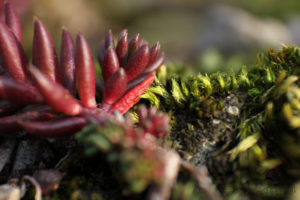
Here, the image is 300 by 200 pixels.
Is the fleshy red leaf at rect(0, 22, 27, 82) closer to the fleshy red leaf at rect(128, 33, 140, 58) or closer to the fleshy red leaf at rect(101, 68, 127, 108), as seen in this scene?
the fleshy red leaf at rect(101, 68, 127, 108)

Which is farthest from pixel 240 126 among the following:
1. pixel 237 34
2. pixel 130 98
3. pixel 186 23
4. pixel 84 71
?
pixel 186 23

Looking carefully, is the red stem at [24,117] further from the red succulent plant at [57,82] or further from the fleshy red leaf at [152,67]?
the fleshy red leaf at [152,67]

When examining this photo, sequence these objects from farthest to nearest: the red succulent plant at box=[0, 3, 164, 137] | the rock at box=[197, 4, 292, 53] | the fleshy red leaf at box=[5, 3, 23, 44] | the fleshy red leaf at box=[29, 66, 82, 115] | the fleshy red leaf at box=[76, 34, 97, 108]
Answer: the rock at box=[197, 4, 292, 53] → the fleshy red leaf at box=[5, 3, 23, 44] → the fleshy red leaf at box=[76, 34, 97, 108] → the red succulent plant at box=[0, 3, 164, 137] → the fleshy red leaf at box=[29, 66, 82, 115]

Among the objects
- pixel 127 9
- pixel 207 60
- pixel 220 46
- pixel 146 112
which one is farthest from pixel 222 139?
pixel 127 9

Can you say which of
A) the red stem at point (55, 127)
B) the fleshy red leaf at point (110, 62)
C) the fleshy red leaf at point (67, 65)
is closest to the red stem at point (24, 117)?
the red stem at point (55, 127)

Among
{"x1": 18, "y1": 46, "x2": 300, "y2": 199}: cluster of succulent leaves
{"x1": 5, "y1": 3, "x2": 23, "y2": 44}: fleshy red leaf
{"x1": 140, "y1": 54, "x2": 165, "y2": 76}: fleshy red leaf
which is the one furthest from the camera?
{"x1": 140, "y1": 54, "x2": 165, "y2": 76}: fleshy red leaf

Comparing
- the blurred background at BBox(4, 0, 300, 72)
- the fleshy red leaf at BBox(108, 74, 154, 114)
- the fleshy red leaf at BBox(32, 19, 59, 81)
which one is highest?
the blurred background at BBox(4, 0, 300, 72)

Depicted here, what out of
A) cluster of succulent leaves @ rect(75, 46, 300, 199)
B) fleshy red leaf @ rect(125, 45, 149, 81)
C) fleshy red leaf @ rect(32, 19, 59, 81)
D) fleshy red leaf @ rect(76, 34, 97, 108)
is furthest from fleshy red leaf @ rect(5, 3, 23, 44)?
cluster of succulent leaves @ rect(75, 46, 300, 199)

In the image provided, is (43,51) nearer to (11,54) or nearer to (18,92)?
(11,54)

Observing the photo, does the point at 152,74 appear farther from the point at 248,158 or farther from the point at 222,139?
the point at 248,158
